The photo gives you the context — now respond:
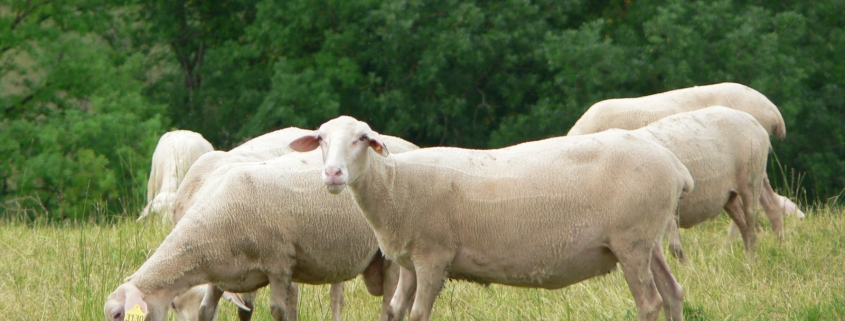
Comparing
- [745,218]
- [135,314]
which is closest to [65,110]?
[745,218]

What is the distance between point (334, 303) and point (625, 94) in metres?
13.4

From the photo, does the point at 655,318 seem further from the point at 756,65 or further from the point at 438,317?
the point at 756,65

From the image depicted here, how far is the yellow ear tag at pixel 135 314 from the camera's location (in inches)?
179

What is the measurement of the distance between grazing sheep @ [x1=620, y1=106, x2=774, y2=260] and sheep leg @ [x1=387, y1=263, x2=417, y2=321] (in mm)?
→ 2386

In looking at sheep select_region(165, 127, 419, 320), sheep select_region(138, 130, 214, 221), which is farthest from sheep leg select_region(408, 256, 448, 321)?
sheep select_region(138, 130, 214, 221)

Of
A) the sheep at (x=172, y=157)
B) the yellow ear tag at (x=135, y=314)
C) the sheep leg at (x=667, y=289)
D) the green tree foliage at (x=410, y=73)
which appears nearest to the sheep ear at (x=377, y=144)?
the yellow ear tag at (x=135, y=314)

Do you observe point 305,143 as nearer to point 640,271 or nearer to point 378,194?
point 378,194

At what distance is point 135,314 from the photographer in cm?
457

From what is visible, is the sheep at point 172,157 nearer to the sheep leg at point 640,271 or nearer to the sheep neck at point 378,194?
the sheep neck at point 378,194

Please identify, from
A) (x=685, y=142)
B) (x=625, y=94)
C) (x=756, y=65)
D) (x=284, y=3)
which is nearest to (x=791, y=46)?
(x=756, y=65)

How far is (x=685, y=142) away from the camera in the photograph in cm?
672

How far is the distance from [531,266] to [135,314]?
6.40 ft

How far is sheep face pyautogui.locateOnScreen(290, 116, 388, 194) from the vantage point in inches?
168

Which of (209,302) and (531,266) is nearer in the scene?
(531,266)
